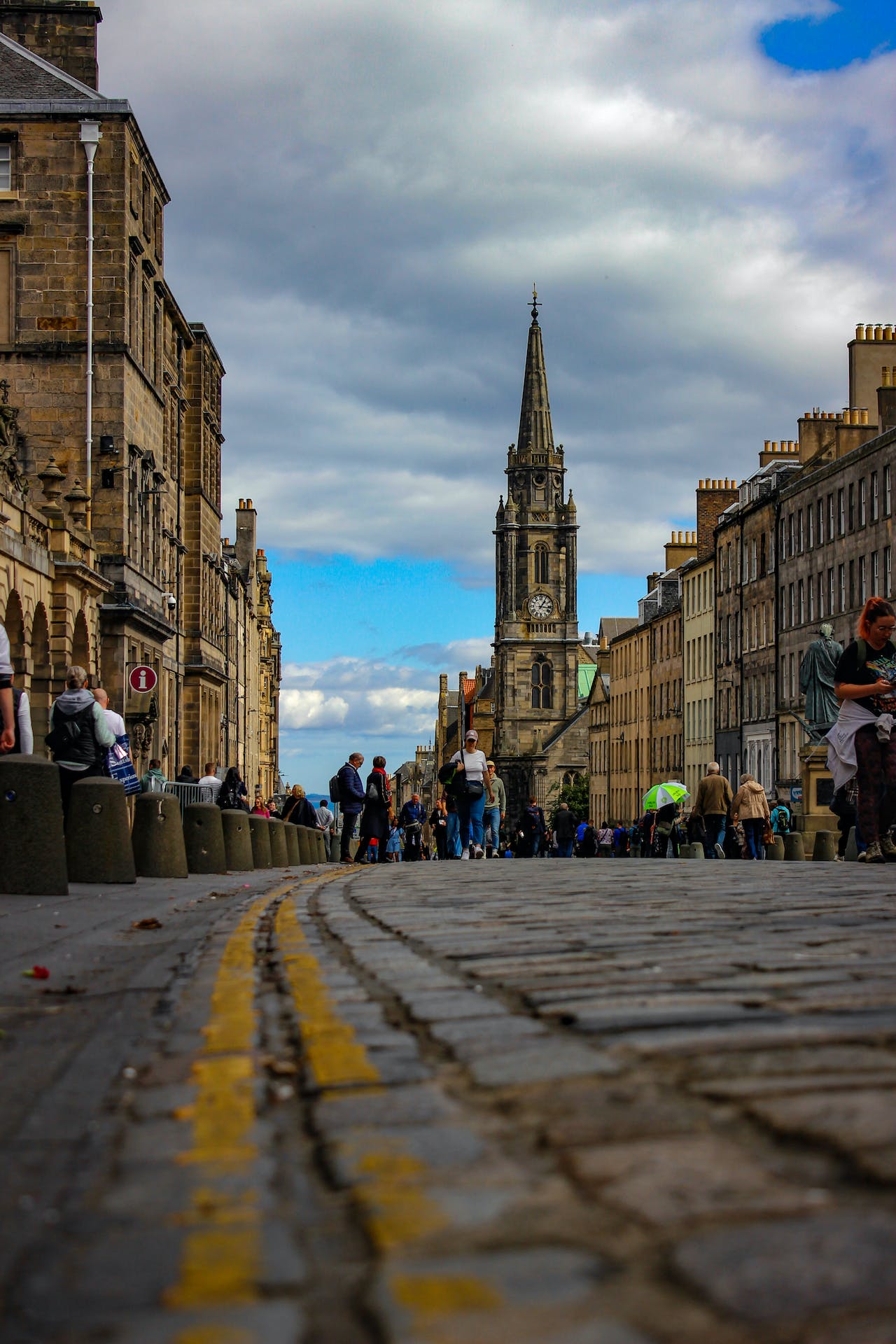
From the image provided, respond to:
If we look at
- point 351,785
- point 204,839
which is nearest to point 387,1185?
point 204,839

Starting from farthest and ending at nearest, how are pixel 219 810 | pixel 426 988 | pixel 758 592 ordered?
pixel 758 592, pixel 219 810, pixel 426 988

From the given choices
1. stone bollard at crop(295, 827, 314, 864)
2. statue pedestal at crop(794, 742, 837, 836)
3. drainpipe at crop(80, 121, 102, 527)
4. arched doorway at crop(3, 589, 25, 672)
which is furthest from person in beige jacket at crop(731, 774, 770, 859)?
drainpipe at crop(80, 121, 102, 527)

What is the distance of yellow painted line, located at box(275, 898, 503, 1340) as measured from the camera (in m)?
2.37

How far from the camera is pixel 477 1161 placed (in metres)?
3.15

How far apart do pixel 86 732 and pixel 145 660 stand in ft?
115

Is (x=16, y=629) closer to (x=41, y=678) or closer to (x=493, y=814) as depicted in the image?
(x=41, y=678)

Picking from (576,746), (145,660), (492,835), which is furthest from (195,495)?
(576,746)

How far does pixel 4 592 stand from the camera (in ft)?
112

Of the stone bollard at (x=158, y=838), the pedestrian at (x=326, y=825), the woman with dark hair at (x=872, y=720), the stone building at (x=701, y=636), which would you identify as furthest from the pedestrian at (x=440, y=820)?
the stone building at (x=701, y=636)

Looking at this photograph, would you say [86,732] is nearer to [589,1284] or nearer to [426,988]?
[426,988]

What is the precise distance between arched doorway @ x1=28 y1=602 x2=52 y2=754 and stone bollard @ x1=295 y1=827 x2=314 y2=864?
25.5 ft

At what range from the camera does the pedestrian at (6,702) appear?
12211mm

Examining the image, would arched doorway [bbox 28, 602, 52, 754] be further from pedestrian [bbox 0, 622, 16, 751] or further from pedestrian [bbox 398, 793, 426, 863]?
pedestrian [bbox 0, 622, 16, 751]

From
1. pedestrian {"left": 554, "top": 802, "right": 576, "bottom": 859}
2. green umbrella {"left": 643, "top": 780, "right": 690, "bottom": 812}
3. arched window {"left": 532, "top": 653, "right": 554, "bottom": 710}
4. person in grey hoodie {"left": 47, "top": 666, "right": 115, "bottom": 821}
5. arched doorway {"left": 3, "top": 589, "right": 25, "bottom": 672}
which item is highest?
arched window {"left": 532, "top": 653, "right": 554, "bottom": 710}
